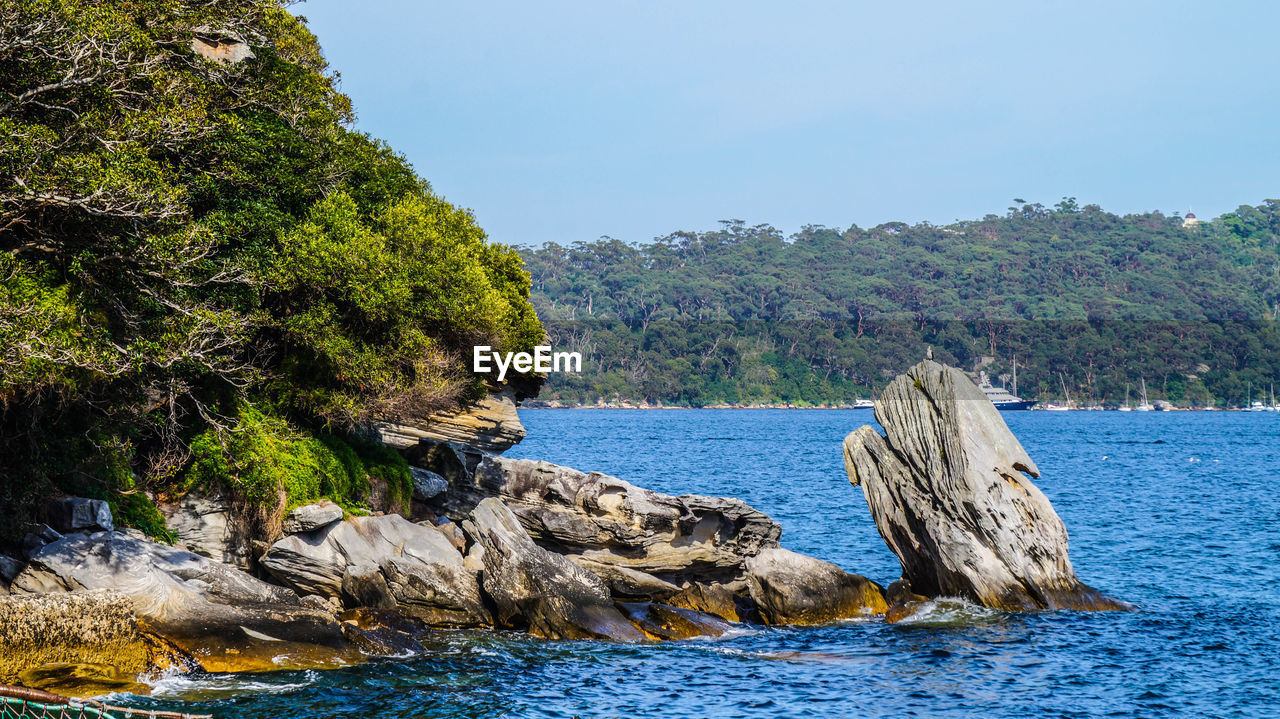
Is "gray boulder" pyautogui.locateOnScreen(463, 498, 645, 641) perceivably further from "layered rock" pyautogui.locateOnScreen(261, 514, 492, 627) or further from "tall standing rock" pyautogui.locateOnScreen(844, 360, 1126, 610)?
"tall standing rock" pyautogui.locateOnScreen(844, 360, 1126, 610)

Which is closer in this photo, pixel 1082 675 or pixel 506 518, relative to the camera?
pixel 1082 675

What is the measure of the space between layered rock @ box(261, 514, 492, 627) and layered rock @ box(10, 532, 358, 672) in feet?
8.10

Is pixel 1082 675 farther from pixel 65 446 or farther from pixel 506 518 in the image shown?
pixel 65 446

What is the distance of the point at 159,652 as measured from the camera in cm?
2042

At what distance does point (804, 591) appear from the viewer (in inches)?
1128

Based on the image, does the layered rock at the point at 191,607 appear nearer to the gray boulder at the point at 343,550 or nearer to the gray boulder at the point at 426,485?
the gray boulder at the point at 343,550

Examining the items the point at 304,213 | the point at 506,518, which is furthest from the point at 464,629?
the point at 304,213

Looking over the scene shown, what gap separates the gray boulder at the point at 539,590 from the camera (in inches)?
1005

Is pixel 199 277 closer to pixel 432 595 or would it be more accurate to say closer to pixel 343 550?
pixel 343 550

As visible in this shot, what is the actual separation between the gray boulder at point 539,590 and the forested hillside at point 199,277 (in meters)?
4.74

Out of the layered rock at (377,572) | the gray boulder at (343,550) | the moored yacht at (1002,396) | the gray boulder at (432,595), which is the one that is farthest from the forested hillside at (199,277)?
the moored yacht at (1002,396)

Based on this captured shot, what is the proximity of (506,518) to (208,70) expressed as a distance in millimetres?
14087

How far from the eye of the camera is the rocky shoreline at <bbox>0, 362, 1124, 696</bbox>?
20.6m
